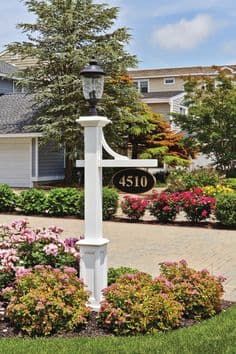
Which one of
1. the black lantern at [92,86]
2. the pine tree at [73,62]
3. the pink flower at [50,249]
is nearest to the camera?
the black lantern at [92,86]

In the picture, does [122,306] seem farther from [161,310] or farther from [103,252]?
[103,252]

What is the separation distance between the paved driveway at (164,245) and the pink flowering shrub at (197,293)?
2.98 feet

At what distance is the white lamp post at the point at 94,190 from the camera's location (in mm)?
5672

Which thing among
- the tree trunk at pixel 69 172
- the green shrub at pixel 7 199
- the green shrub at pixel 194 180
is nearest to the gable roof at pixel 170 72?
the tree trunk at pixel 69 172

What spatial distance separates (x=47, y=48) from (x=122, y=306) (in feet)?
74.3

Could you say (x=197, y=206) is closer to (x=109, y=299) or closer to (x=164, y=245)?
(x=164, y=245)

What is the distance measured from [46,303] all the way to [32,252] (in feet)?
4.70

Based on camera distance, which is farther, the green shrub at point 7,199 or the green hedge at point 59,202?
the green shrub at point 7,199

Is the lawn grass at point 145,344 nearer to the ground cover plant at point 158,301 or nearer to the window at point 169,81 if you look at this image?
the ground cover plant at point 158,301

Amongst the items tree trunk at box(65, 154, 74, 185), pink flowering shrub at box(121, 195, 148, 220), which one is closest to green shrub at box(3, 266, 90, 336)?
pink flowering shrub at box(121, 195, 148, 220)

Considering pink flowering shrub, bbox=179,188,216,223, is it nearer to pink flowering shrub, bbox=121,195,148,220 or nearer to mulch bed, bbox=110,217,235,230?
mulch bed, bbox=110,217,235,230

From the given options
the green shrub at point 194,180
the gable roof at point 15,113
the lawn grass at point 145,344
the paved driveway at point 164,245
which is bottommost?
the paved driveway at point 164,245

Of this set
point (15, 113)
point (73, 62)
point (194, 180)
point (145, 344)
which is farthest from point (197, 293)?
point (15, 113)

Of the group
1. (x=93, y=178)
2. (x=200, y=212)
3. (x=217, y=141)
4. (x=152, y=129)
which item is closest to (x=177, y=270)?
(x=93, y=178)
